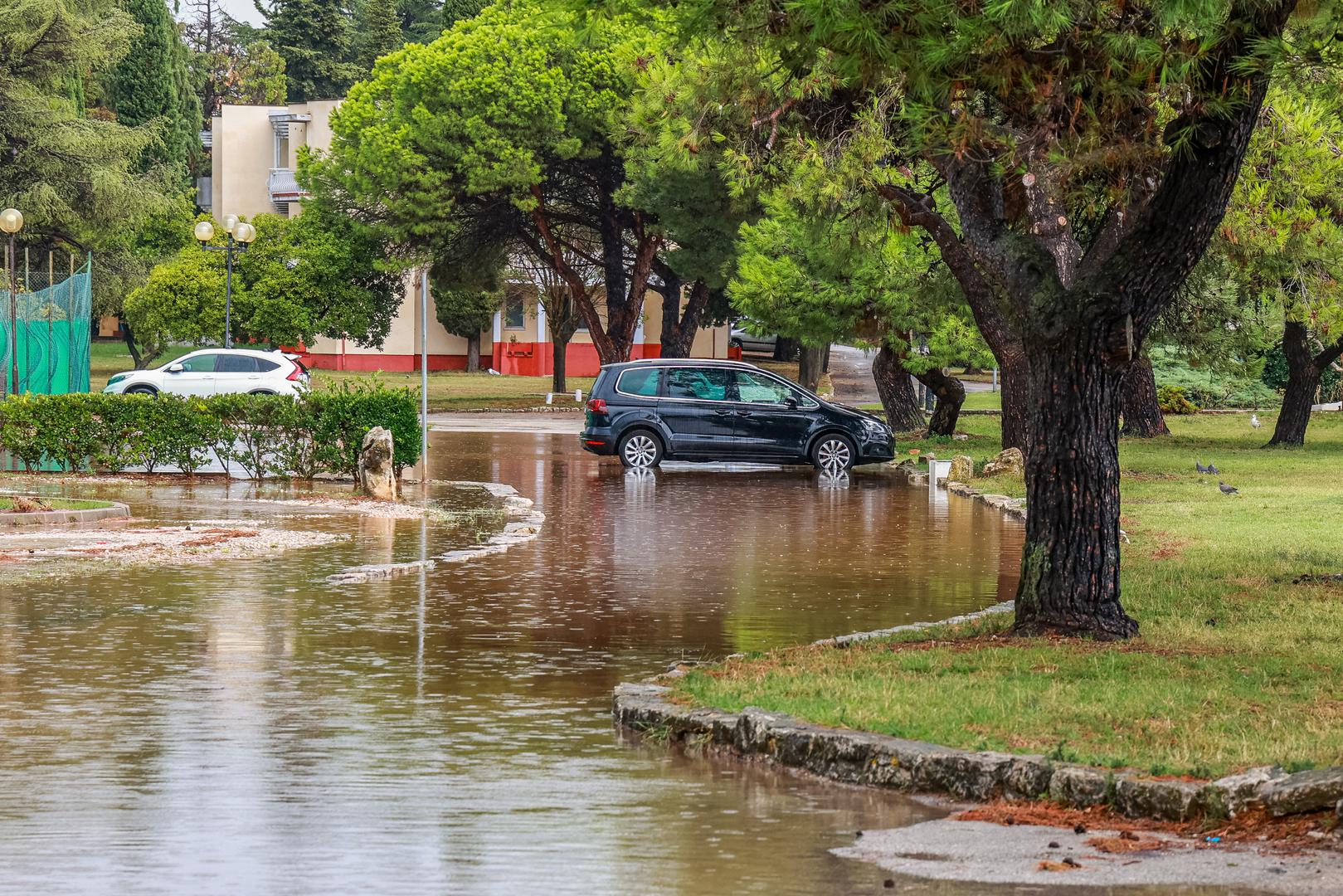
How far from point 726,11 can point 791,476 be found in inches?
677

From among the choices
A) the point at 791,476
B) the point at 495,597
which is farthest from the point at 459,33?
the point at 495,597

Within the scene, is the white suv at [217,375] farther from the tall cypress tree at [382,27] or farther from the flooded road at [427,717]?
the tall cypress tree at [382,27]

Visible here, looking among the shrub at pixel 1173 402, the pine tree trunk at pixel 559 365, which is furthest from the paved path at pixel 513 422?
the shrub at pixel 1173 402

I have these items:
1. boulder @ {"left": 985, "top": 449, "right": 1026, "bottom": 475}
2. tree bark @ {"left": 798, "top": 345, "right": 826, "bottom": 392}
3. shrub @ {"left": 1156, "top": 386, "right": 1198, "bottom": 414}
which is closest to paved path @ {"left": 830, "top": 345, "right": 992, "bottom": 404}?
tree bark @ {"left": 798, "top": 345, "right": 826, "bottom": 392}

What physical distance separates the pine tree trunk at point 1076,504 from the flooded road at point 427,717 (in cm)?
161

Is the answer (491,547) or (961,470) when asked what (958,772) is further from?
(961,470)

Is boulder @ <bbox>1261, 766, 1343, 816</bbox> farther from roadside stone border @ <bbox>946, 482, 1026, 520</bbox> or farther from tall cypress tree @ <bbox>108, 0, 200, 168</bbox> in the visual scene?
tall cypress tree @ <bbox>108, 0, 200, 168</bbox>

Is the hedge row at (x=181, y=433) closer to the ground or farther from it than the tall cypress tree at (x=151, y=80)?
closer to the ground

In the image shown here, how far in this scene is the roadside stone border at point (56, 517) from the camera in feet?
59.8

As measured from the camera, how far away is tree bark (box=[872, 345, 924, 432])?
123ft

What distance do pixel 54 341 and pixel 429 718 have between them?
74.1ft

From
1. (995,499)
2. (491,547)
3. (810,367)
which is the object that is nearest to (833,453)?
(995,499)

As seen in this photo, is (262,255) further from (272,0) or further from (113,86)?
(272,0)

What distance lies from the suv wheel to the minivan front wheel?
2.44 m
